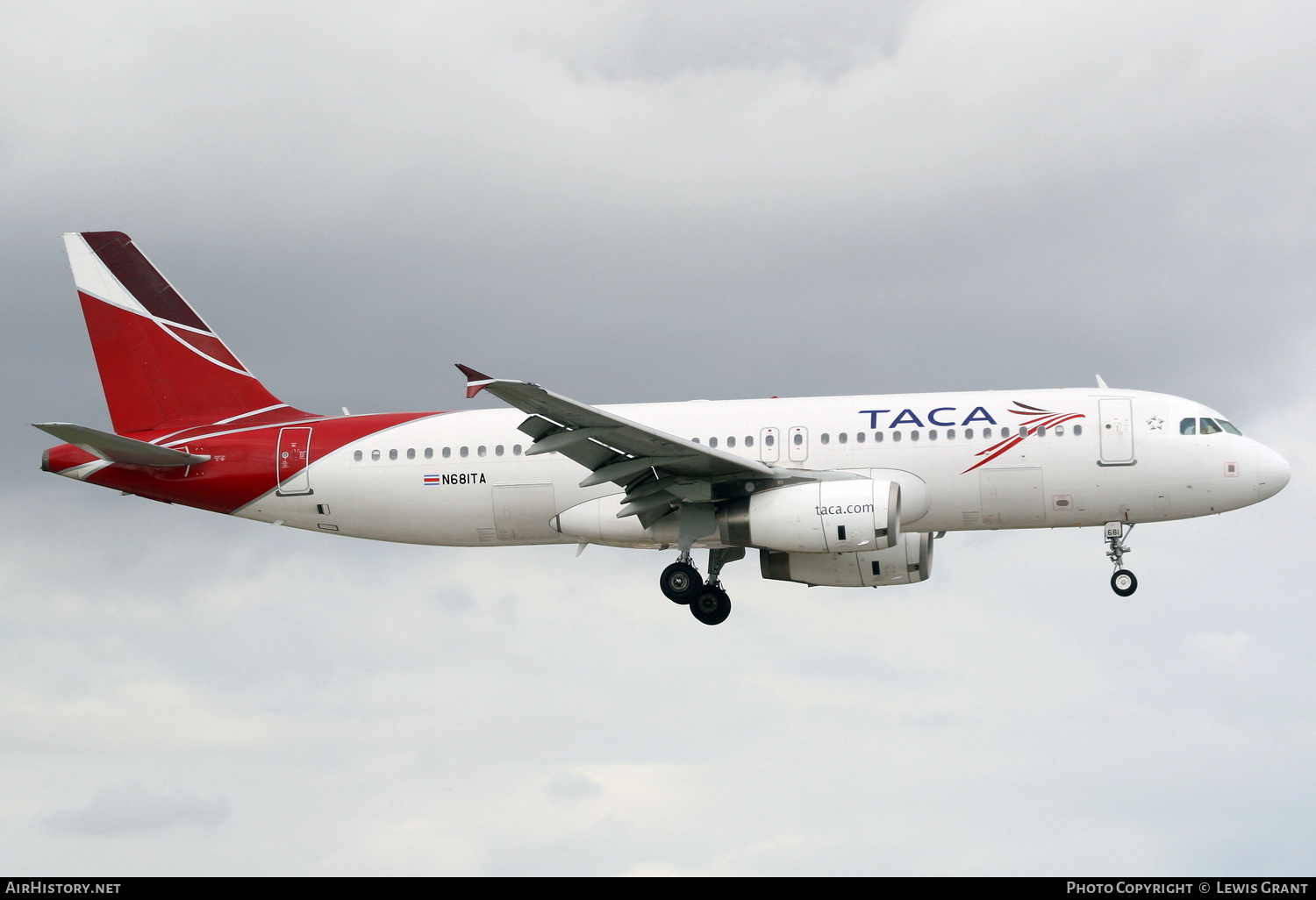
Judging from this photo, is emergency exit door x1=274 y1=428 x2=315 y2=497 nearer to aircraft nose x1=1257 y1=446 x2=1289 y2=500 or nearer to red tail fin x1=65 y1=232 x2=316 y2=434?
red tail fin x1=65 y1=232 x2=316 y2=434

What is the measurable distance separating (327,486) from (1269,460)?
2146 centimetres

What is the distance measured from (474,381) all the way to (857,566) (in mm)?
12543

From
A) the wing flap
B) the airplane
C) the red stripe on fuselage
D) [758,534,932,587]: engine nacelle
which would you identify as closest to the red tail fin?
the airplane

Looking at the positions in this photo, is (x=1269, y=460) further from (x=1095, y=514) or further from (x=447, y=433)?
(x=447, y=433)

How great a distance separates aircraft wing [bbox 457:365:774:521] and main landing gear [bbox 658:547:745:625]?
1.47 m

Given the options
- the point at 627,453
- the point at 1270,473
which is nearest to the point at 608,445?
the point at 627,453

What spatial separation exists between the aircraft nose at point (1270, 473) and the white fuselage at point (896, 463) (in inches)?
1.4

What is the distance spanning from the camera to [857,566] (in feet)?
117

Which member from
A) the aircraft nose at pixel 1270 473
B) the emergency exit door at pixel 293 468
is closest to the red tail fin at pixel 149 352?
the emergency exit door at pixel 293 468

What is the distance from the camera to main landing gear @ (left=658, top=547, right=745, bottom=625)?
33.4 m

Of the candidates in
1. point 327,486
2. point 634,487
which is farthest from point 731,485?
point 327,486

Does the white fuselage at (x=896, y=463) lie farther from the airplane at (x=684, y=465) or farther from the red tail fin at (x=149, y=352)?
the red tail fin at (x=149, y=352)

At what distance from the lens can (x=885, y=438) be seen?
32156mm

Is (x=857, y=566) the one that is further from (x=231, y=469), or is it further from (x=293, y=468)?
(x=231, y=469)
